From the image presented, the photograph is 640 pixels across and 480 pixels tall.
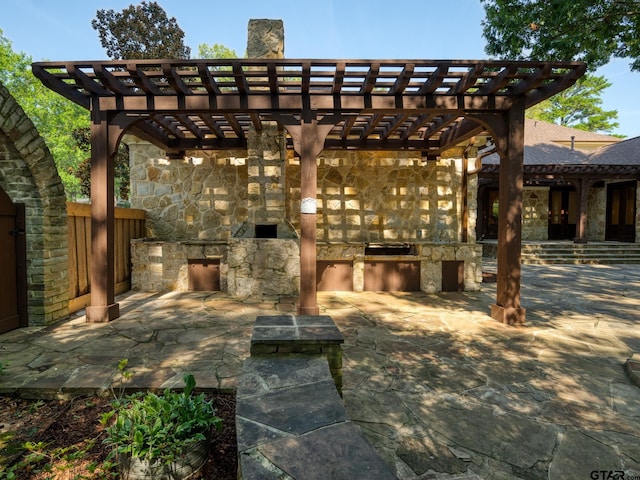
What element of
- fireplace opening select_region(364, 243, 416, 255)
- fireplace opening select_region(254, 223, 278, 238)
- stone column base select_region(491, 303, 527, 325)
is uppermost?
fireplace opening select_region(254, 223, 278, 238)

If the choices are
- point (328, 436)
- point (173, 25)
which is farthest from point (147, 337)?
point (173, 25)

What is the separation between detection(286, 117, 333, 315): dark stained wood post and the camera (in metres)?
5.06

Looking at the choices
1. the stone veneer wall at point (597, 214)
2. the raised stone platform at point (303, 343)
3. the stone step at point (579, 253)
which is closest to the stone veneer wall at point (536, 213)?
the stone veneer wall at point (597, 214)

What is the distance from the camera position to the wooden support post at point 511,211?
5.04 m

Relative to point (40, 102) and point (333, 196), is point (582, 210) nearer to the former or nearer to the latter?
point (333, 196)

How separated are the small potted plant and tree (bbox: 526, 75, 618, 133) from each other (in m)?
30.6

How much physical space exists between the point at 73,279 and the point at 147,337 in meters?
2.26

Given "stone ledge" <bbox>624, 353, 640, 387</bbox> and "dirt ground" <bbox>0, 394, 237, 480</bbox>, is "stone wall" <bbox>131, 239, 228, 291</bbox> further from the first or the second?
"stone ledge" <bbox>624, 353, 640, 387</bbox>

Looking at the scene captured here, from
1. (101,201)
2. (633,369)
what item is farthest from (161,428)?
(101,201)

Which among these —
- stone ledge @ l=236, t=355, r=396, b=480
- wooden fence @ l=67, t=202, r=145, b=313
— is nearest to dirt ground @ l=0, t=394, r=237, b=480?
stone ledge @ l=236, t=355, r=396, b=480

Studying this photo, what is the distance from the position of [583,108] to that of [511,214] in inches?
1083

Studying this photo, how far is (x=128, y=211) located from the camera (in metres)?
7.11

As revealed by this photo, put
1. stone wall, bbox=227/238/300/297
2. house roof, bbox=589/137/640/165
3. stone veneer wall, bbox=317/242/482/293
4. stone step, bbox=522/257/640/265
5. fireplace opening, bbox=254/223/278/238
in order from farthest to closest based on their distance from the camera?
house roof, bbox=589/137/640/165 < stone step, bbox=522/257/640/265 < stone veneer wall, bbox=317/242/482/293 < fireplace opening, bbox=254/223/278/238 < stone wall, bbox=227/238/300/297

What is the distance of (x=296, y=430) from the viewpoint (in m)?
1.50
